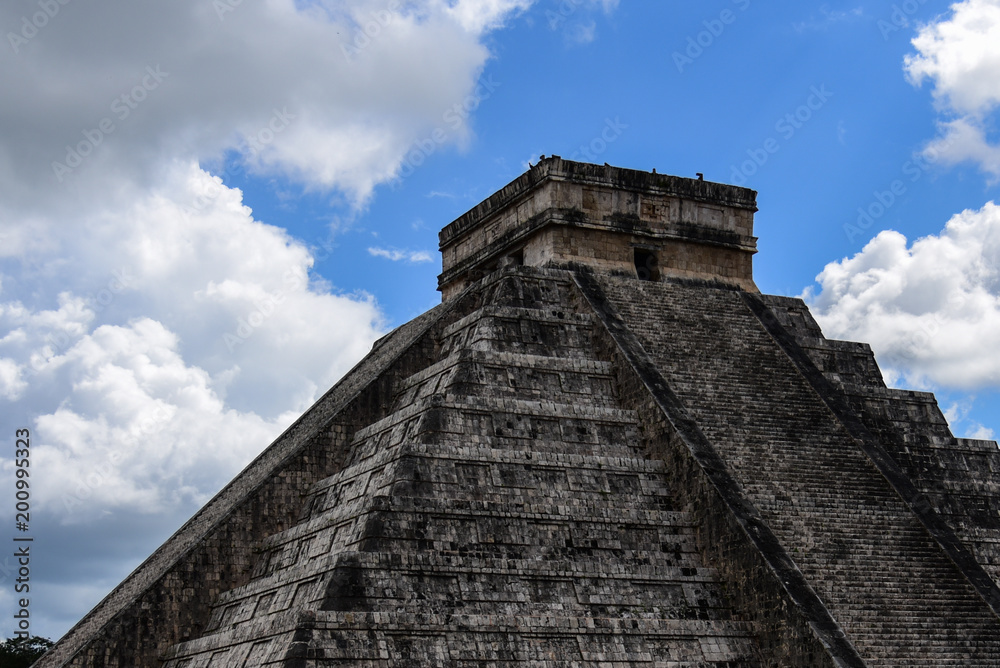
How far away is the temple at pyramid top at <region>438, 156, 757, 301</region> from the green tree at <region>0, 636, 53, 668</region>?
14189 mm

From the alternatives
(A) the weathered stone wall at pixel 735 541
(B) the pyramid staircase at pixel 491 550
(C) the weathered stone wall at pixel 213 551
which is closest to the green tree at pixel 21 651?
(C) the weathered stone wall at pixel 213 551

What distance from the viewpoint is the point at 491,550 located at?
14.8 meters

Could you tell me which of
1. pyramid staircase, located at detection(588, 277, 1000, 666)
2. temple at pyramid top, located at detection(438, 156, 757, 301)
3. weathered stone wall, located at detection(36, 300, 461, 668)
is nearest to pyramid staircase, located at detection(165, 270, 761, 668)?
weathered stone wall, located at detection(36, 300, 461, 668)

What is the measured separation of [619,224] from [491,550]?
7944mm

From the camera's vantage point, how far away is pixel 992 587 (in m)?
16.1

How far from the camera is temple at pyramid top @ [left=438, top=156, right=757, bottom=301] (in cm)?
2083

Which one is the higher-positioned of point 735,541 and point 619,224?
point 619,224

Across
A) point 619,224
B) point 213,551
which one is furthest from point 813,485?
point 213,551

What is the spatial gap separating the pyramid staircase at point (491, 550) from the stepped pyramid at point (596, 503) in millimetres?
32

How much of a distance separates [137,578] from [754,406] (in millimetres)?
9543

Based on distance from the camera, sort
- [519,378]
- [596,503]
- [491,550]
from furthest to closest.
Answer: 1. [519,378]
2. [596,503]
3. [491,550]

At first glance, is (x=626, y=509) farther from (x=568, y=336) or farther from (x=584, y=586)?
(x=568, y=336)

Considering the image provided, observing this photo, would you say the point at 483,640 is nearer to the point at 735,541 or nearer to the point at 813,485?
the point at 735,541

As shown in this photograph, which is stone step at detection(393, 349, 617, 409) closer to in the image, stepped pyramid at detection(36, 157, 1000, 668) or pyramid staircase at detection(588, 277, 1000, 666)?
stepped pyramid at detection(36, 157, 1000, 668)
